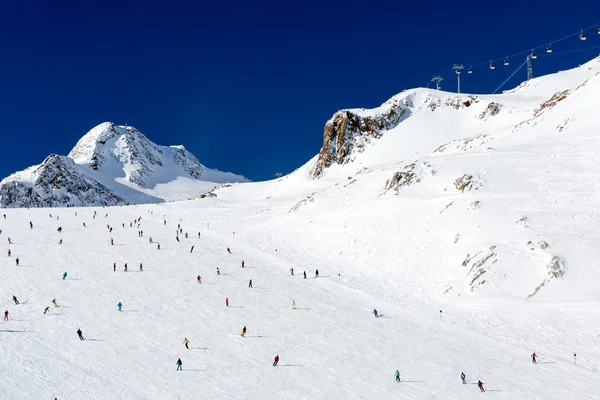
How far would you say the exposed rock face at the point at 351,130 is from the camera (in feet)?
386

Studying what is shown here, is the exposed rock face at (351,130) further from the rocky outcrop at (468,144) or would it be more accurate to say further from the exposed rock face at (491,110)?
the rocky outcrop at (468,144)

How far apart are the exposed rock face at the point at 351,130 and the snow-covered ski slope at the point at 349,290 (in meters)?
42.3

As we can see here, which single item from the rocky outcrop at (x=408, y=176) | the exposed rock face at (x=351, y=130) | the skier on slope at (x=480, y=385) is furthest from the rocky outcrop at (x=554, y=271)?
the exposed rock face at (x=351, y=130)

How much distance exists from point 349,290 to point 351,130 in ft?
274

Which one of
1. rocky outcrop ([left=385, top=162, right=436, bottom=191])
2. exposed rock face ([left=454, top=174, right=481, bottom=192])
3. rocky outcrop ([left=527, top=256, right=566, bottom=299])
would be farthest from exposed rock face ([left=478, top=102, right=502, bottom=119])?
rocky outcrop ([left=527, top=256, right=566, bottom=299])

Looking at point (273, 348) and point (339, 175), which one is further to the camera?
point (339, 175)

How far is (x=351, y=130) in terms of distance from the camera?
120 meters

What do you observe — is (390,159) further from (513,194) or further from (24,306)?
(24,306)

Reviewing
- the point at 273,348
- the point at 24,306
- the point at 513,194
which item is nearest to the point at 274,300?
the point at 273,348

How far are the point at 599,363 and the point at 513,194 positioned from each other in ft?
86.9

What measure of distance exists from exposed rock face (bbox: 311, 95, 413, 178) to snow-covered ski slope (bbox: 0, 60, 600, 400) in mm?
42350

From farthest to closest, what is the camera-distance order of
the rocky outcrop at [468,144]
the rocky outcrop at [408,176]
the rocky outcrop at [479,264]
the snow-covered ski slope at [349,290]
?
1. the rocky outcrop at [468,144]
2. the rocky outcrop at [408,176]
3. the rocky outcrop at [479,264]
4. the snow-covered ski slope at [349,290]

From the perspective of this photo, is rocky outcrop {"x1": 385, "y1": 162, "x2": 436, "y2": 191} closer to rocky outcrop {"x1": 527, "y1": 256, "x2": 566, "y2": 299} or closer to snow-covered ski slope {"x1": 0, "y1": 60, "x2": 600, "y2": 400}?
snow-covered ski slope {"x1": 0, "y1": 60, "x2": 600, "y2": 400}

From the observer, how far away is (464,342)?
31812 millimetres
